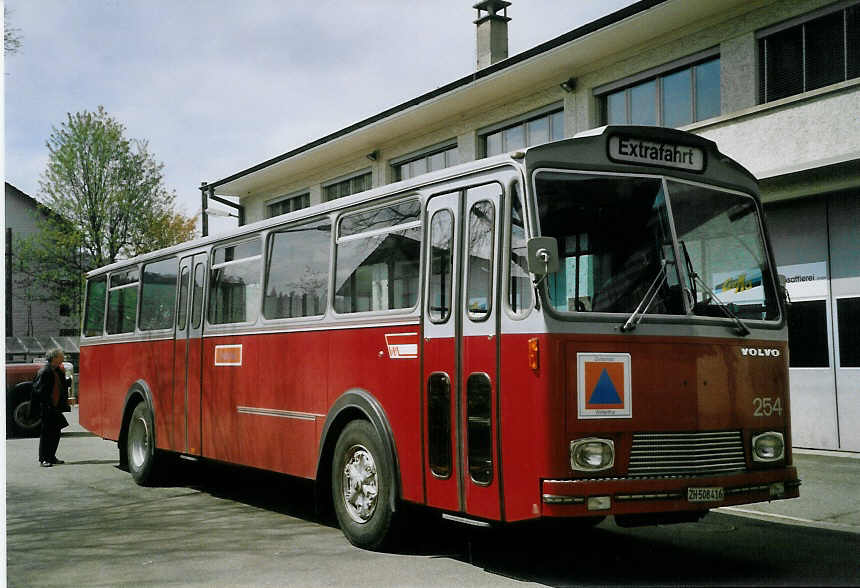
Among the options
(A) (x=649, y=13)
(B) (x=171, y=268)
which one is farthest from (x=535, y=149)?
(A) (x=649, y=13)

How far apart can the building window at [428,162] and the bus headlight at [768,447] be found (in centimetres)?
1593

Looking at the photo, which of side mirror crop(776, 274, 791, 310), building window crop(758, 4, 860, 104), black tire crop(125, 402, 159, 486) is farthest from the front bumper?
building window crop(758, 4, 860, 104)

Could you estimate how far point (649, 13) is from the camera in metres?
15.9

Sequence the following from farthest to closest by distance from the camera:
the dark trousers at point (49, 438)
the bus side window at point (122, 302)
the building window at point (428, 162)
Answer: the building window at point (428, 162) → the dark trousers at point (49, 438) → the bus side window at point (122, 302)

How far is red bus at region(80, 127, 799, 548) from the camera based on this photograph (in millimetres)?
6316

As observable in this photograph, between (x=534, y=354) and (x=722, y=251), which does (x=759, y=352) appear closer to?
(x=722, y=251)

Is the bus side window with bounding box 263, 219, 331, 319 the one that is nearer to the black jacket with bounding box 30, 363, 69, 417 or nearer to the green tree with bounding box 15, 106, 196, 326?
the black jacket with bounding box 30, 363, 69, 417

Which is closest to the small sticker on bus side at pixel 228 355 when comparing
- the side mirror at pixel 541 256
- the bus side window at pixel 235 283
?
the bus side window at pixel 235 283

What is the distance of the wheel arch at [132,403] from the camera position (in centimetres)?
1244

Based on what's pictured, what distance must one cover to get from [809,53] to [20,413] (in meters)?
16.9

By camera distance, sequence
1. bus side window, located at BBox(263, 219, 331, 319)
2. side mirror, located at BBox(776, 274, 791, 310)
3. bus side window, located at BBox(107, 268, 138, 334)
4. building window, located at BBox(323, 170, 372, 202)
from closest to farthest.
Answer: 1. side mirror, located at BBox(776, 274, 791, 310)
2. bus side window, located at BBox(263, 219, 331, 319)
3. bus side window, located at BBox(107, 268, 138, 334)
4. building window, located at BBox(323, 170, 372, 202)

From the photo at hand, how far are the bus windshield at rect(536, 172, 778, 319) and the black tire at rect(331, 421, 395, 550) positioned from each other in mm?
2227

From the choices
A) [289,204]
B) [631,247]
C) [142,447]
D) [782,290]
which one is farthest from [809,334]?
[289,204]

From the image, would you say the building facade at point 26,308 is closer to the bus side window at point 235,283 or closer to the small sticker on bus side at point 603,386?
the bus side window at point 235,283
